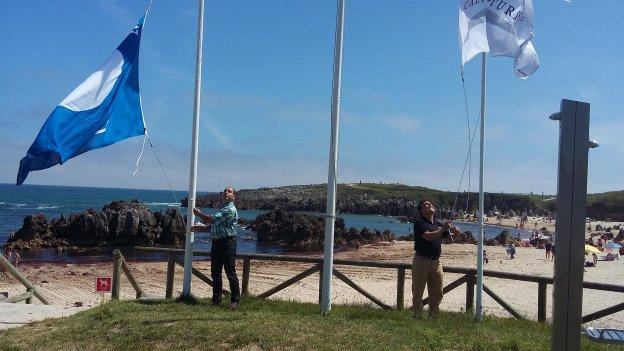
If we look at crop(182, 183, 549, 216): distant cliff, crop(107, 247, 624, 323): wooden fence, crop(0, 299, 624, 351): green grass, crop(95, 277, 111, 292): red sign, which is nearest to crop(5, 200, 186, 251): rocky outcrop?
crop(95, 277, 111, 292): red sign

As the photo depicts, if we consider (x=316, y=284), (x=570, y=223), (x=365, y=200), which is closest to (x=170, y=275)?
(x=570, y=223)

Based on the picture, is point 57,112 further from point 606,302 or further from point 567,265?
point 606,302

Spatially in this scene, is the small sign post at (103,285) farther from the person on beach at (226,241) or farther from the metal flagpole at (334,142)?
the metal flagpole at (334,142)

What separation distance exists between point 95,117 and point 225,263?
318cm

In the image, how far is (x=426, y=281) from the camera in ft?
30.5

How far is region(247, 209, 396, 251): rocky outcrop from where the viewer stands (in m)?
51.6

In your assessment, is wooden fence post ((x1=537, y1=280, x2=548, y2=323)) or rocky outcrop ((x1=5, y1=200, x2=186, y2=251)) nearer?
wooden fence post ((x1=537, y1=280, x2=548, y2=323))

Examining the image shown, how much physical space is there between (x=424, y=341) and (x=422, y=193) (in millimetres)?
154028

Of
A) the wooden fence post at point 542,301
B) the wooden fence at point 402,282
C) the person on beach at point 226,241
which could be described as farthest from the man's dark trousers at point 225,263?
the wooden fence post at point 542,301

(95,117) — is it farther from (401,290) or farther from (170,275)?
(401,290)

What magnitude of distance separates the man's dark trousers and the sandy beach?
4.15 meters

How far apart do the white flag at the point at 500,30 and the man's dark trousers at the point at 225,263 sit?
4.78 metres

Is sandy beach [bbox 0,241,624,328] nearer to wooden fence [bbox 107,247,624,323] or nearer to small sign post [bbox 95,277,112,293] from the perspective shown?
small sign post [bbox 95,277,112,293]

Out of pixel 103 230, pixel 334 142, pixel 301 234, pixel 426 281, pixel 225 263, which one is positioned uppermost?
pixel 334 142
